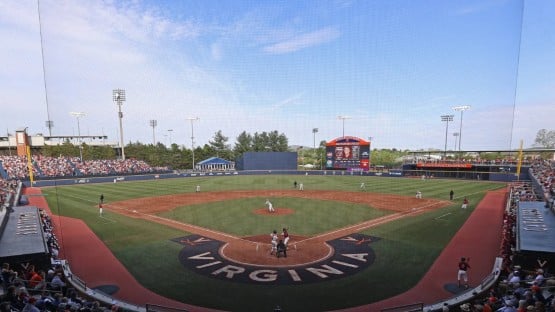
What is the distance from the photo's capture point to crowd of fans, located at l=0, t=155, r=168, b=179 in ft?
141

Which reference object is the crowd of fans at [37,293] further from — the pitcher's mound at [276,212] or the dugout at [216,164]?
the dugout at [216,164]

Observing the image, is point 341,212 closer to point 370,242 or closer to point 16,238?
point 370,242

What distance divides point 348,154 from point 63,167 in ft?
152

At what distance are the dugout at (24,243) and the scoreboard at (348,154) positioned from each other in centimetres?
4583

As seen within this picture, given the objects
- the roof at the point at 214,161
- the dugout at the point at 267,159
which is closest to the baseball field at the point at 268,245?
the dugout at the point at 267,159

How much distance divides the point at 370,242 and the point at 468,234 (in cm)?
623

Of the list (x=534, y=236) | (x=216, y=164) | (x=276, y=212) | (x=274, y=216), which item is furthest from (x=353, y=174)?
(x=534, y=236)

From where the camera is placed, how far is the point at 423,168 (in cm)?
5231

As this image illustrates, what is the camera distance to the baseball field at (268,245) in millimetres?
10992

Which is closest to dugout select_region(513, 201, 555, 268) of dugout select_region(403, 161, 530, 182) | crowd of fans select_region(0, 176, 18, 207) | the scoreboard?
crowd of fans select_region(0, 176, 18, 207)

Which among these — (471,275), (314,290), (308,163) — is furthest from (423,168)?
(314,290)

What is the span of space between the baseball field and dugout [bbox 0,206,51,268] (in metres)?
3.25

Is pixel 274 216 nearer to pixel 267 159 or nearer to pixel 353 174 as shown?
pixel 267 159

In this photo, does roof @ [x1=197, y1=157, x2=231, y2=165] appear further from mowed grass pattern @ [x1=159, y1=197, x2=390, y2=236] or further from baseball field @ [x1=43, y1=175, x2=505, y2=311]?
mowed grass pattern @ [x1=159, y1=197, x2=390, y2=236]
